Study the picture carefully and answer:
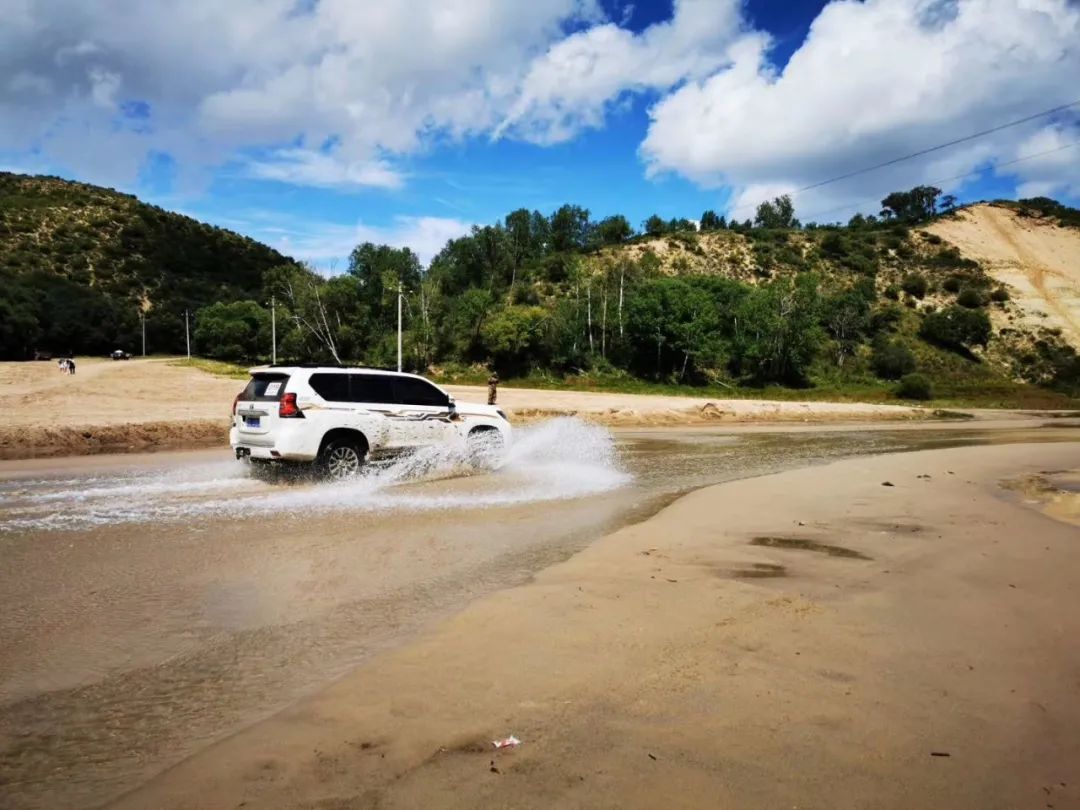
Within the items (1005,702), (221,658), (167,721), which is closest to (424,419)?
(221,658)

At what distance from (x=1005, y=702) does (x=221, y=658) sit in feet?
15.6

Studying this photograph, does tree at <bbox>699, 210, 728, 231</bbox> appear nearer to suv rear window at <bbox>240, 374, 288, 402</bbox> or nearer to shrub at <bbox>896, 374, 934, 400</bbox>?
shrub at <bbox>896, 374, 934, 400</bbox>

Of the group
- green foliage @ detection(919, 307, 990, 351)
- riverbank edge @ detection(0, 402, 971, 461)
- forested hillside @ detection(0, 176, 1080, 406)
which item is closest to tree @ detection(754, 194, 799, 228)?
forested hillside @ detection(0, 176, 1080, 406)

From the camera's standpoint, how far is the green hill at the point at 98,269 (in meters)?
85.6

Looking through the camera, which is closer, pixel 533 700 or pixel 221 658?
pixel 533 700

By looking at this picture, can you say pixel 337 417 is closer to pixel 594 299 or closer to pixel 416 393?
pixel 416 393

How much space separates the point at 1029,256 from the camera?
9150cm

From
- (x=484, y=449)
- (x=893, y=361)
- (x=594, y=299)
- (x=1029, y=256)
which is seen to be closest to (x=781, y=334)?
(x=893, y=361)

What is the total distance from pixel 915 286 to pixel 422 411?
85459 mm

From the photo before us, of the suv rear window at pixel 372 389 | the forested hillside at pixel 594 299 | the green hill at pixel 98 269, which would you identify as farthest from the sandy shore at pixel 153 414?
the green hill at pixel 98 269

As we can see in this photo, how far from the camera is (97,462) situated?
14.6m

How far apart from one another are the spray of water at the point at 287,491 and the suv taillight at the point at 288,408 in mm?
1115

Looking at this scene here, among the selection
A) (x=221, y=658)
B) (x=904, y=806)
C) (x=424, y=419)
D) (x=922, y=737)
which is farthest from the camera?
(x=424, y=419)

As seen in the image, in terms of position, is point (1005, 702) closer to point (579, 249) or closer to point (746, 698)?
point (746, 698)
